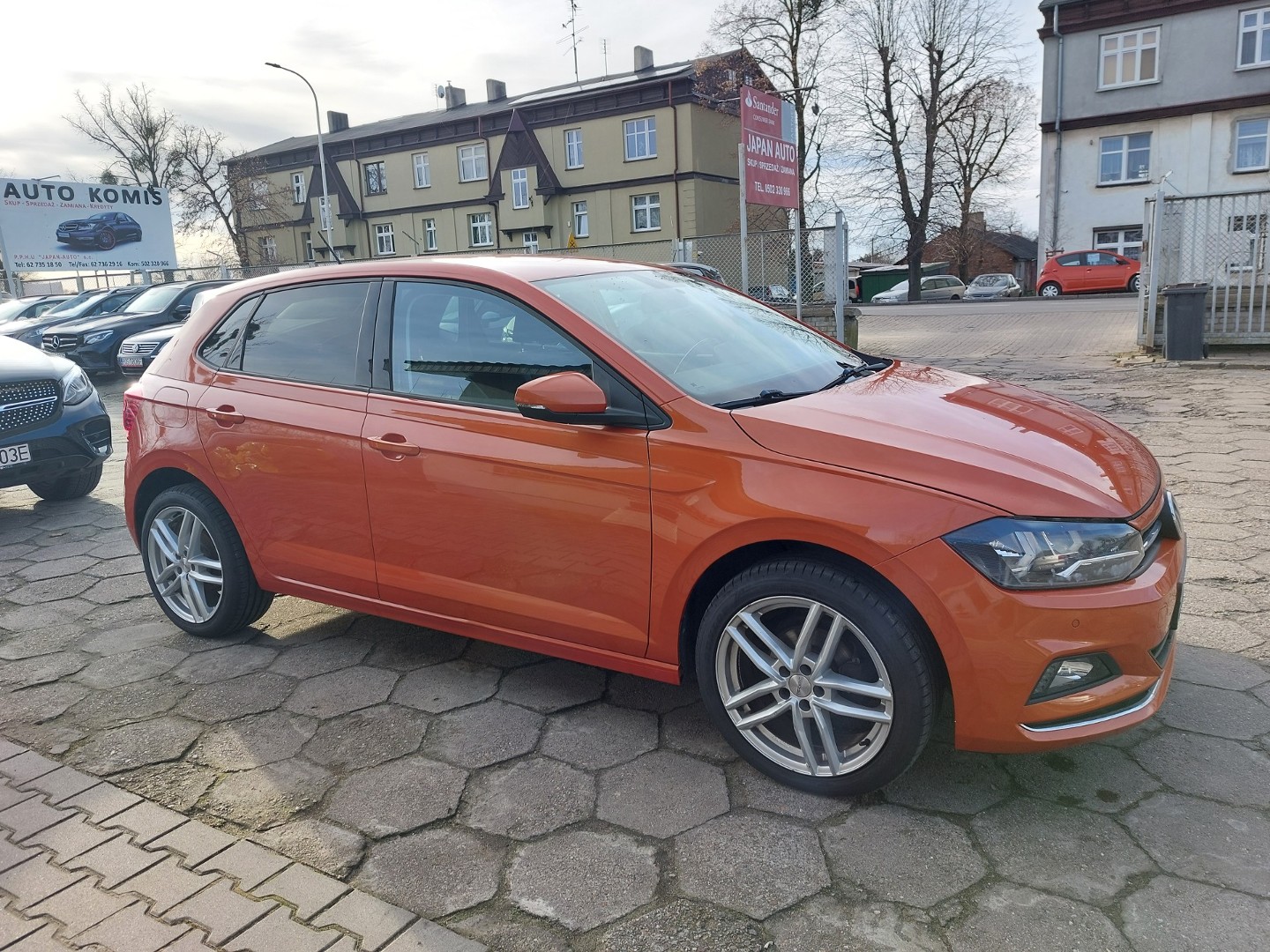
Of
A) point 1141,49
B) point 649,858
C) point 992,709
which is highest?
point 1141,49

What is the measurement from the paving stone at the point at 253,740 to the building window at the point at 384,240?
48.2 metres

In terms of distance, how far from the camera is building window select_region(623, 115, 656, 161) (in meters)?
39.5

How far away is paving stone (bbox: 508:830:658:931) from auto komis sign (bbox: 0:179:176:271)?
33.8 metres

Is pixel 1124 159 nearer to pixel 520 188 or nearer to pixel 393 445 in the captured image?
pixel 520 188

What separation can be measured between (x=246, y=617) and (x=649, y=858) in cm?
237

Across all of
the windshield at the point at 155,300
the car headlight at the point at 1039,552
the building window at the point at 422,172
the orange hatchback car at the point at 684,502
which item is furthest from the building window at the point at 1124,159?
the car headlight at the point at 1039,552

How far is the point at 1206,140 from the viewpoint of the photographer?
30.1 metres

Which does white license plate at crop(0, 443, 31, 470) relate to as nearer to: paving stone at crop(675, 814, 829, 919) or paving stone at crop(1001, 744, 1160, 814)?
paving stone at crop(675, 814, 829, 919)

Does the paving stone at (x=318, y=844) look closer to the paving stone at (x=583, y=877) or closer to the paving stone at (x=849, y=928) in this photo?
the paving stone at (x=583, y=877)

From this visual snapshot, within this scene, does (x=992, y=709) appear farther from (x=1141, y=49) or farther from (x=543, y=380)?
(x=1141, y=49)

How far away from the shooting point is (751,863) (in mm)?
2439

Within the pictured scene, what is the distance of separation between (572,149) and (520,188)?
311 cm

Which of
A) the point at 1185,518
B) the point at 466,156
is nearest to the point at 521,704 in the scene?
the point at 1185,518

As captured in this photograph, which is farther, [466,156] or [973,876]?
[466,156]
